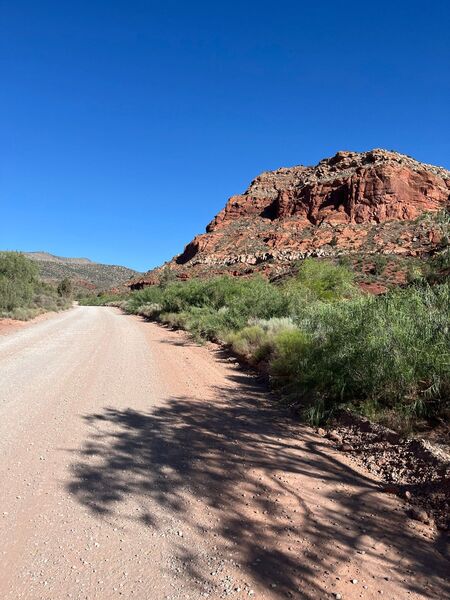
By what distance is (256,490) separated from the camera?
416cm

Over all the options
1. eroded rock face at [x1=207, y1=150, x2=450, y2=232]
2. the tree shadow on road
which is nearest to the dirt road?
the tree shadow on road

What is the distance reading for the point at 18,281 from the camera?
30.8 metres

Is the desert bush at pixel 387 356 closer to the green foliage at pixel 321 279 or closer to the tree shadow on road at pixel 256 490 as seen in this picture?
the tree shadow on road at pixel 256 490

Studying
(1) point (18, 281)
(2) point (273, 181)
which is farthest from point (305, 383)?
(2) point (273, 181)

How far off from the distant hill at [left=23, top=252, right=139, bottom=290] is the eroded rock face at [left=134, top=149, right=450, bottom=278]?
135 feet

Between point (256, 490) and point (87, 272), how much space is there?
139 metres

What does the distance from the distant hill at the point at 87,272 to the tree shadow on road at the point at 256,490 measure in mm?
105325

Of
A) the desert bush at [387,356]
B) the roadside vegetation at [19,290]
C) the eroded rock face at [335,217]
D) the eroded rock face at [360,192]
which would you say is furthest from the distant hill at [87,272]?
the desert bush at [387,356]

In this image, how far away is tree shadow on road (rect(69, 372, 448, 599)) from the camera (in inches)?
124

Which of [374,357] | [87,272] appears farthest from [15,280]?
[87,272]

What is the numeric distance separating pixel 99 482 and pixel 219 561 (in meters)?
1.61

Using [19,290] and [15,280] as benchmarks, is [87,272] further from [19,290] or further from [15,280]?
[19,290]

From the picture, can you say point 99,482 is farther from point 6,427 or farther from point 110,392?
Answer: point 110,392

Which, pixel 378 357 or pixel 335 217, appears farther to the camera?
pixel 335 217
